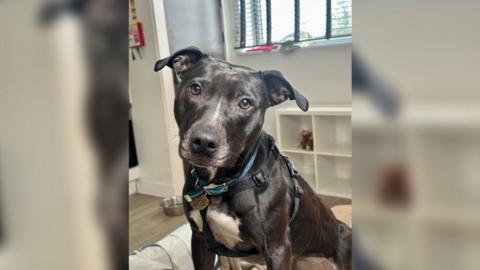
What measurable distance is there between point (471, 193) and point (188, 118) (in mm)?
327

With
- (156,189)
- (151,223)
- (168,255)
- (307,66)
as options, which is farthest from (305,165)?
(151,223)

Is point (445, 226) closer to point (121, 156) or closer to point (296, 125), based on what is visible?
point (121, 156)

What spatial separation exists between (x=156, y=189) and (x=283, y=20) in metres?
0.76

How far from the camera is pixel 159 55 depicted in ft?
2.30

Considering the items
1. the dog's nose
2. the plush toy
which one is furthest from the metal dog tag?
the plush toy

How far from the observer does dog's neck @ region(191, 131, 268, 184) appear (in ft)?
1.70

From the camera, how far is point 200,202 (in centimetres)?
56

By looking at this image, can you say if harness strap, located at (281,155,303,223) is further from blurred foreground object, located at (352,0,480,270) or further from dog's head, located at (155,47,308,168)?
blurred foreground object, located at (352,0,480,270)

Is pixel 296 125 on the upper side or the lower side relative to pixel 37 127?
lower

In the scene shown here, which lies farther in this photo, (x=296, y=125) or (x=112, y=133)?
(x=296, y=125)

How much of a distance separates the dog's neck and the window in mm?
181

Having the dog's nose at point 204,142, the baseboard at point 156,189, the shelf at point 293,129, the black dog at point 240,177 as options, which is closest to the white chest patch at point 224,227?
the black dog at point 240,177

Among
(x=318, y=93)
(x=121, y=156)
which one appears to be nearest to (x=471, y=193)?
(x=121, y=156)

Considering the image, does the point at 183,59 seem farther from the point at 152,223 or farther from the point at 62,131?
the point at 152,223
